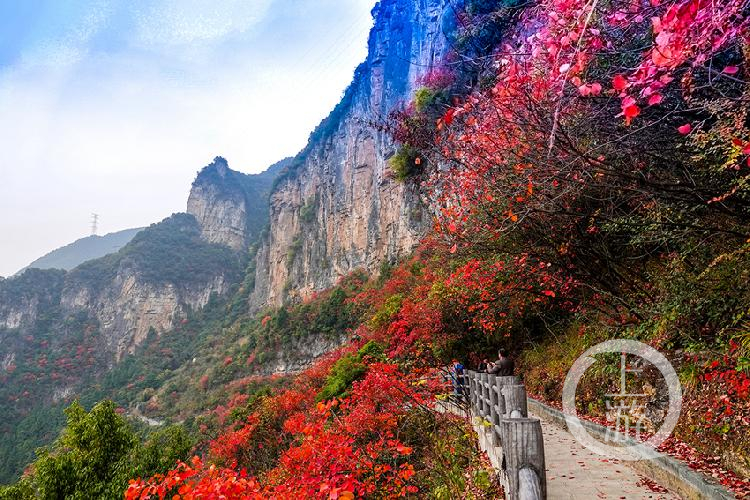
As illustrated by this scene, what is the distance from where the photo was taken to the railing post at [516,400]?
11.2 ft

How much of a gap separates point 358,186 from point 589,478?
3558 centimetres

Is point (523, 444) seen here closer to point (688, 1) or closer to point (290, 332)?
point (688, 1)

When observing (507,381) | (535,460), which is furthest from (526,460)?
(507,381)

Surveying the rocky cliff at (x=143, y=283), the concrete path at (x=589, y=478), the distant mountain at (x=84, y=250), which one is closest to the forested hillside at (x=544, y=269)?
the concrete path at (x=589, y=478)

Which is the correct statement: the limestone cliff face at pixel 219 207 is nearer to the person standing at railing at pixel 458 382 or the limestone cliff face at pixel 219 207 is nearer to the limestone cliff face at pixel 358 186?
the limestone cliff face at pixel 358 186

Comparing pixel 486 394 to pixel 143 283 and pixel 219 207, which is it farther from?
pixel 219 207

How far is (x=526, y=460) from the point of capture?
2320mm

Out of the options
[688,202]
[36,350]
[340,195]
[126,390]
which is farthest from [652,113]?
[36,350]

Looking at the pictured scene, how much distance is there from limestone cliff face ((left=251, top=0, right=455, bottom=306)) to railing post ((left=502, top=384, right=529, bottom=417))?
1955 cm

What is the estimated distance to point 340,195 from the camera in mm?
42406

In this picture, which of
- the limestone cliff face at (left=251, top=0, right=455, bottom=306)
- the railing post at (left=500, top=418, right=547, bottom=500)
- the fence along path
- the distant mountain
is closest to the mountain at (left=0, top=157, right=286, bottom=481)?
the limestone cliff face at (left=251, top=0, right=455, bottom=306)

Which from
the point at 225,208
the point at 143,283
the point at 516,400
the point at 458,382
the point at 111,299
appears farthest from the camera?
the point at 225,208

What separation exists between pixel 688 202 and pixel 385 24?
35397 mm

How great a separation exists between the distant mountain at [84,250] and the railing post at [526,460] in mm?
149709
